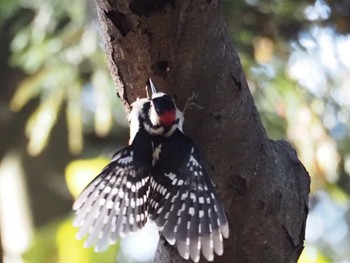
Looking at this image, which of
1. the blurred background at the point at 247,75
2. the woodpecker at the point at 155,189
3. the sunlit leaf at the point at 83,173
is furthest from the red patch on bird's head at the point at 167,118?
the blurred background at the point at 247,75

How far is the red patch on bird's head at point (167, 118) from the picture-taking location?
0.88 meters

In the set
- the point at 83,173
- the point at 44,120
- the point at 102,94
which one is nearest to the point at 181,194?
the point at 83,173

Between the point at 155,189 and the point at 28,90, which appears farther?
the point at 28,90

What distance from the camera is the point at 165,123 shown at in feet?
2.92

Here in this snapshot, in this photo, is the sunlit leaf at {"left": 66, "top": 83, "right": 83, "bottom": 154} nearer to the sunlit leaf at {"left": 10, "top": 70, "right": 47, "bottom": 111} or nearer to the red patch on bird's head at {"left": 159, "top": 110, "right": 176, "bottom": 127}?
the sunlit leaf at {"left": 10, "top": 70, "right": 47, "bottom": 111}

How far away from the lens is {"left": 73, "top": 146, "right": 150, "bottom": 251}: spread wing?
0.89 meters

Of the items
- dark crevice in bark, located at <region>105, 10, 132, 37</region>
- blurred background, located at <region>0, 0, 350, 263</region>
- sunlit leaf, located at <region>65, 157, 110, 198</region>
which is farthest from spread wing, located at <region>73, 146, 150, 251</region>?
blurred background, located at <region>0, 0, 350, 263</region>

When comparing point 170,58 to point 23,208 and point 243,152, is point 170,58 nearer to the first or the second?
point 243,152

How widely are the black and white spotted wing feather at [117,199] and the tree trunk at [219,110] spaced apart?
0.26 ft

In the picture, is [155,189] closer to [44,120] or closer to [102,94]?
[102,94]

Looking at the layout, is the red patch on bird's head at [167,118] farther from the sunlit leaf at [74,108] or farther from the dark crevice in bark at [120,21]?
the sunlit leaf at [74,108]

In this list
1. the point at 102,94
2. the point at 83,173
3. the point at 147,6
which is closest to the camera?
the point at 147,6

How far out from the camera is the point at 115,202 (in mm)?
903

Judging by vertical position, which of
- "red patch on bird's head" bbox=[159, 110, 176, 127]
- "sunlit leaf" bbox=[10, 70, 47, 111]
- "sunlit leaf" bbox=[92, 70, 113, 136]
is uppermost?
"sunlit leaf" bbox=[10, 70, 47, 111]
